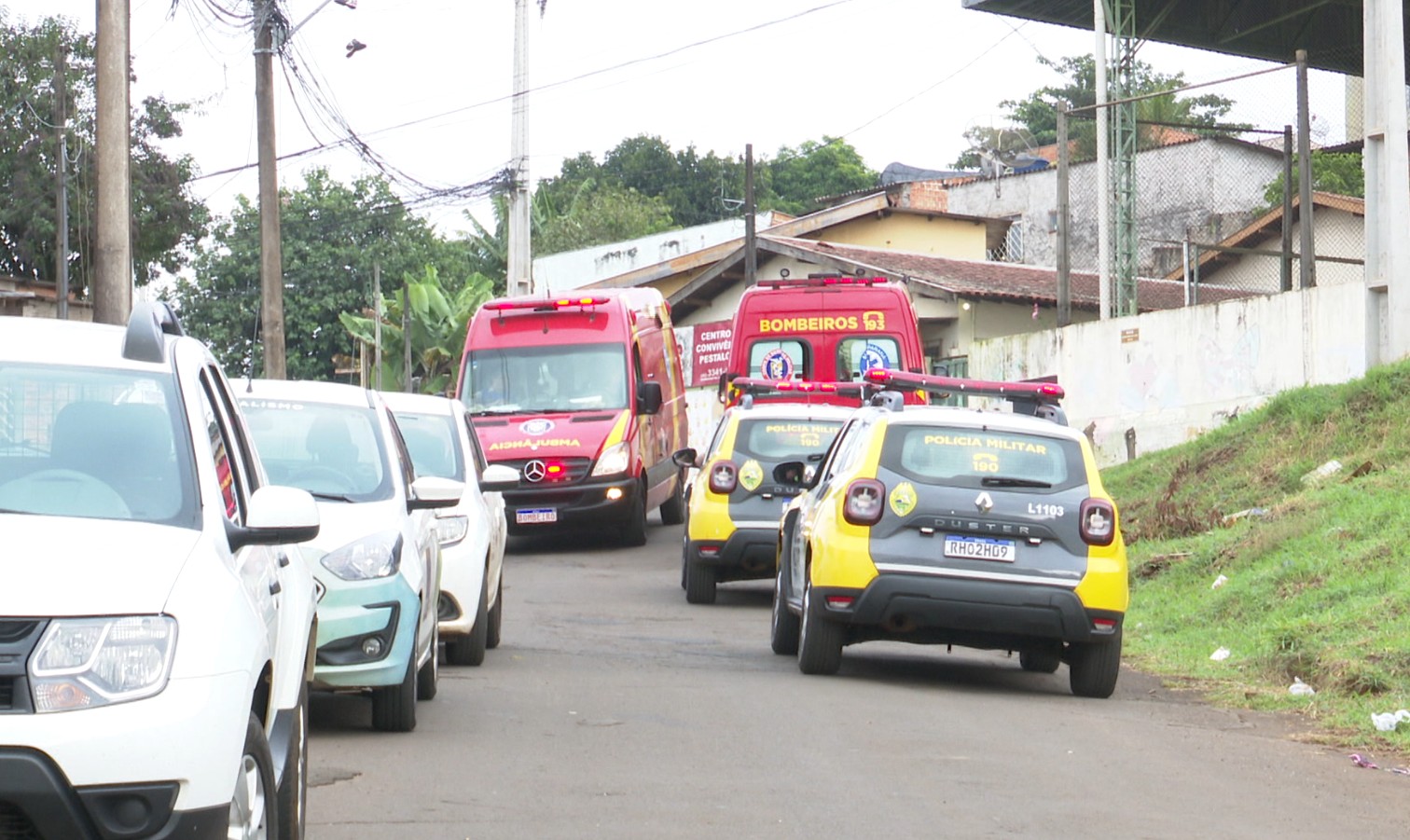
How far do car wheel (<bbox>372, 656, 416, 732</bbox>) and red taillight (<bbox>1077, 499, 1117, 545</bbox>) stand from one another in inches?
163

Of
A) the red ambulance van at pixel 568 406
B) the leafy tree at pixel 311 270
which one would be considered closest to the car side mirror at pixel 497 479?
the red ambulance van at pixel 568 406

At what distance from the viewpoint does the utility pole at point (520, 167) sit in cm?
3466

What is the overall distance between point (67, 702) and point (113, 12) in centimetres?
1418

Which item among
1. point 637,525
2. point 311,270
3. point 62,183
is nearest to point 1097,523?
point 637,525

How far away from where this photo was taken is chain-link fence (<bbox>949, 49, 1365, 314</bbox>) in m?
25.3

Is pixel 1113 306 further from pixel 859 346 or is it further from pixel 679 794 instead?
pixel 679 794

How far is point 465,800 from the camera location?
24.6 feet

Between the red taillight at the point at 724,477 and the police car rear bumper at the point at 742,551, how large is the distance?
414mm

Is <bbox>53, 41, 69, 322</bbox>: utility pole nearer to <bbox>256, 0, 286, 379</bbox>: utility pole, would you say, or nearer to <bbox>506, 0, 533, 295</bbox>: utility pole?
<bbox>506, 0, 533, 295</bbox>: utility pole

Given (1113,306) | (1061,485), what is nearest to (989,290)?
(1113,306)

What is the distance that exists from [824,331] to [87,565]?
64.0 feet

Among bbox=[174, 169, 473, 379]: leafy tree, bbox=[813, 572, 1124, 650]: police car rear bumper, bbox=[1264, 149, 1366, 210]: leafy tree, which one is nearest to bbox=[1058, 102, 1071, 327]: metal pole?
bbox=[813, 572, 1124, 650]: police car rear bumper

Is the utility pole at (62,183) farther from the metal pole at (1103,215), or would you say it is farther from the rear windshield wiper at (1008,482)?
the rear windshield wiper at (1008,482)

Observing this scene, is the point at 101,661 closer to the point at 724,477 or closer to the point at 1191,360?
the point at 724,477
